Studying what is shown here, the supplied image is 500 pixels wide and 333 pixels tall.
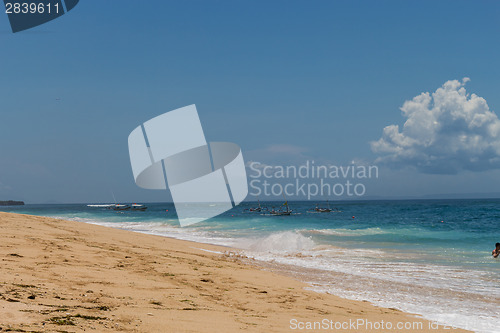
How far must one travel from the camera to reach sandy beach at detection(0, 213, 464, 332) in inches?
173

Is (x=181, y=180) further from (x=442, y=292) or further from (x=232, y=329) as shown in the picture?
(x=232, y=329)

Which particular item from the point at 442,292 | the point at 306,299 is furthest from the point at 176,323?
the point at 442,292

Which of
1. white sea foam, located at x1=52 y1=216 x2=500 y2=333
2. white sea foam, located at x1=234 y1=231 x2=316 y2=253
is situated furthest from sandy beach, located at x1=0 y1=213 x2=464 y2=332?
white sea foam, located at x1=234 y1=231 x2=316 y2=253

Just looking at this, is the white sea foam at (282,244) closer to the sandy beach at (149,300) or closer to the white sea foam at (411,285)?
the white sea foam at (411,285)

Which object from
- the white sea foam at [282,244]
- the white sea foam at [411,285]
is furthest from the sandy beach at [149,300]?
the white sea foam at [282,244]

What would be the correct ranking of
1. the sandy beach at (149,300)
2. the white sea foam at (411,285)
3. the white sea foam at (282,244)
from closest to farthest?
the sandy beach at (149,300)
the white sea foam at (411,285)
the white sea foam at (282,244)

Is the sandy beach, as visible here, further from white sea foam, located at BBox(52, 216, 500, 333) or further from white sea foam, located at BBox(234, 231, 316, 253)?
white sea foam, located at BBox(234, 231, 316, 253)

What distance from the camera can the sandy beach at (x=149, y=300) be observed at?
4395mm

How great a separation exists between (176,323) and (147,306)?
850 mm

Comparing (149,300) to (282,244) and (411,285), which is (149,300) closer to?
(411,285)

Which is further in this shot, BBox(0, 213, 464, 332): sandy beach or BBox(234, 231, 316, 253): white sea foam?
BBox(234, 231, 316, 253): white sea foam

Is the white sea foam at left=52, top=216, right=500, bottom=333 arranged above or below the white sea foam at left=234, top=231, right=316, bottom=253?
above

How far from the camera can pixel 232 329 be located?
4863 millimetres

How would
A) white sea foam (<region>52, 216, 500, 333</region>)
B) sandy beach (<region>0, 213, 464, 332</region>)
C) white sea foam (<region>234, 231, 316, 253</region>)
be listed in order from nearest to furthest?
sandy beach (<region>0, 213, 464, 332</region>)
white sea foam (<region>52, 216, 500, 333</region>)
white sea foam (<region>234, 231, 316, 253</region>)
